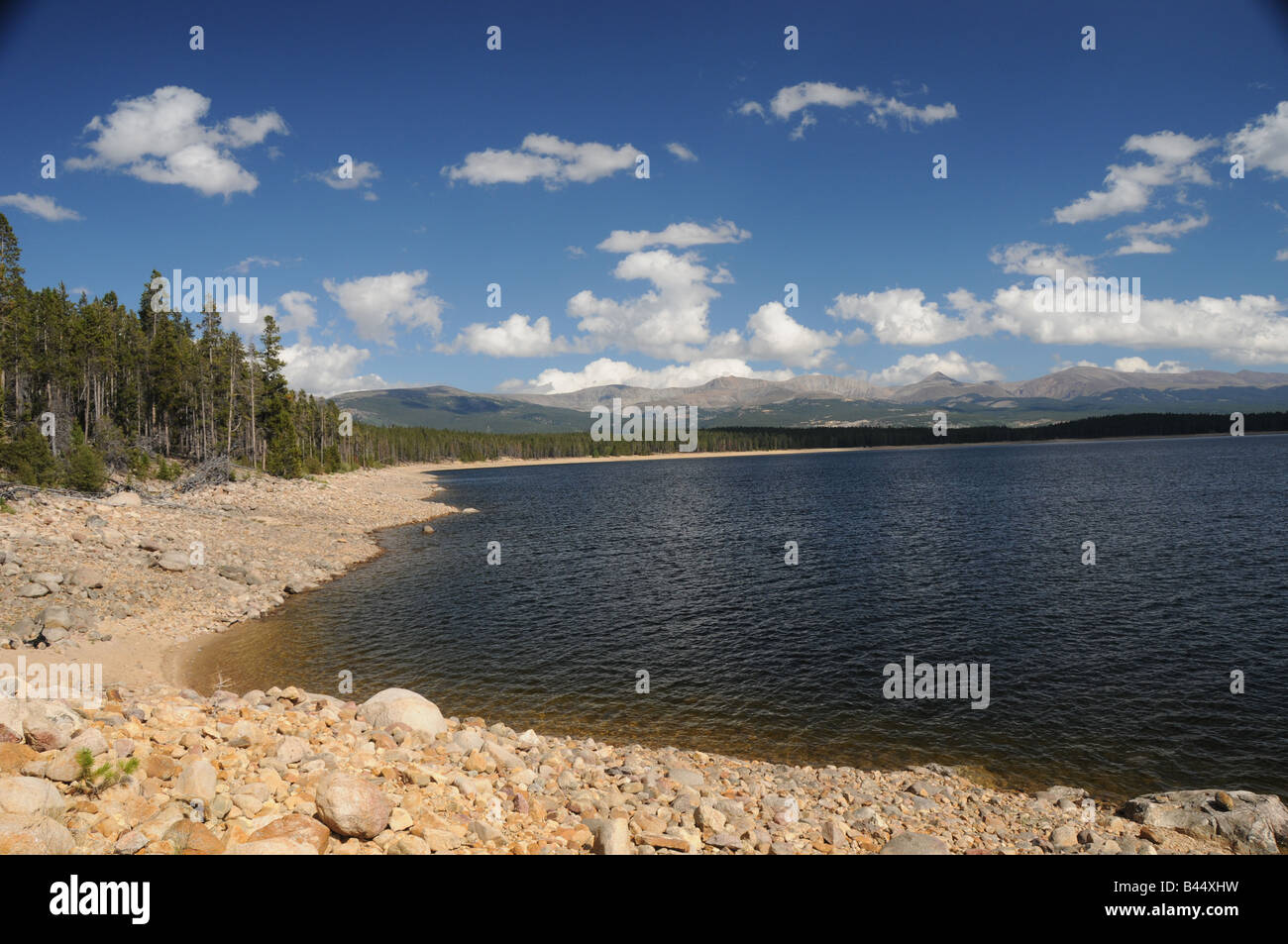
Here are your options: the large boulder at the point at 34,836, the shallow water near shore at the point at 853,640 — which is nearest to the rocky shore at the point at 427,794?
the large boulder at the point at 34,836

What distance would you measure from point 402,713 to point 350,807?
753 cm

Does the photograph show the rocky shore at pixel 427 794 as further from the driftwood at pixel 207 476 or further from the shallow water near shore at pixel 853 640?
the driftwood at pixel 207 476

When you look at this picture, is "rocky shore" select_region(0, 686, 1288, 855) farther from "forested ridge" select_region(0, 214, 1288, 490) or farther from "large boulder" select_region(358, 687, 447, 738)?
"forested ridge" select_region(0, 214, 1288, 490)

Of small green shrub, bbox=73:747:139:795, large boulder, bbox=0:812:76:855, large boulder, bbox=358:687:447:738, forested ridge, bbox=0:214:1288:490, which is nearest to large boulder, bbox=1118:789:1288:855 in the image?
large boulder, bbox=358:687:447:738

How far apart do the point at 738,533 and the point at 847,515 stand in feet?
56.4

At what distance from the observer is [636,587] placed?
135ft

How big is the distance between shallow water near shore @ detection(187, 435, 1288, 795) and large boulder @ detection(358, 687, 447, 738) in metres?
4.49

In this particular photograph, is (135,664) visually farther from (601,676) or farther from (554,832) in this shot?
(554,832)

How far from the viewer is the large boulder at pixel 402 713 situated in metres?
17.0

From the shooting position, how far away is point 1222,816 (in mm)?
13867

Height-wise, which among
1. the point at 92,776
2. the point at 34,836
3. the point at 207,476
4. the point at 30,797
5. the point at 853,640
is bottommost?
the point at 853,640

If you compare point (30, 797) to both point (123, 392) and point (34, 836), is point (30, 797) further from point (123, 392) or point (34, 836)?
point (123, 392)

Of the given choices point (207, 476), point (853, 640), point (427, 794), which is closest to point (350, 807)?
point (427, 794)

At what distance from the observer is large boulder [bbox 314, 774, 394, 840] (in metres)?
9.92
